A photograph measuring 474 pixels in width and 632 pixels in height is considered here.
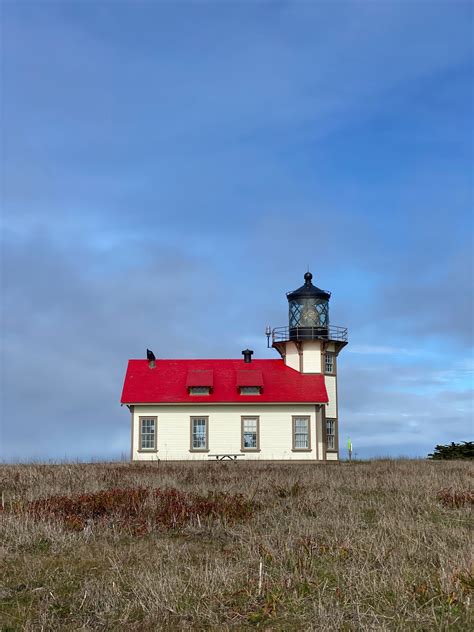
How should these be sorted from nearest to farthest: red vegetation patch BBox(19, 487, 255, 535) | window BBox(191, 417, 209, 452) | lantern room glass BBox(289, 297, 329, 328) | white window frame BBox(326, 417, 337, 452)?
1. red vegetation patch BBox(19, 487, 255, 535)
2. window BBox(191, 417, 209, 452)
3. white window frame BBox(326, 417, 337, 452)
4. lantern room glass BBox(289, 297, 329, 328)

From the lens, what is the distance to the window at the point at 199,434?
3259 cm

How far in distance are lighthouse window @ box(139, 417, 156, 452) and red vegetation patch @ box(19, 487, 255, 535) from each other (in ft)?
65.2

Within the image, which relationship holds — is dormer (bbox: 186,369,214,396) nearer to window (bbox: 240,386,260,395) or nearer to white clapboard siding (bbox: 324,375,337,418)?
window (bbox: 240,386,260,395)

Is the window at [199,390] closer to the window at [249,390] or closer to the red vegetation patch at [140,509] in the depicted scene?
the window at [249,390]

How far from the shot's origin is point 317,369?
112 feet

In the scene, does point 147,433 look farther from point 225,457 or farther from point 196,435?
point 225,457

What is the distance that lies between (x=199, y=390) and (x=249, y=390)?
2.39 m

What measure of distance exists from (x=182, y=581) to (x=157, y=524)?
3774 millimetres

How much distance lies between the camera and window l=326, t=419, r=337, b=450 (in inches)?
1325

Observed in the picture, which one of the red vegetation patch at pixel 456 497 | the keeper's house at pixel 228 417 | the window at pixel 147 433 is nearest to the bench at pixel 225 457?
the keeper's house at pixel 228 417

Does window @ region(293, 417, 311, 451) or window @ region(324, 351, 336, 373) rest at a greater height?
window @ region(324, 351, 336, 373)

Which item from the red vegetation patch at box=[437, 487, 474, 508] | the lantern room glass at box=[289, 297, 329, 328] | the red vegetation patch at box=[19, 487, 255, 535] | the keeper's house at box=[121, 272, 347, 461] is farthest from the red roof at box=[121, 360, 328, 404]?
the red vegetation patch at box=[19, 487, 255, 535]

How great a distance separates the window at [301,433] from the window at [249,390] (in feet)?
7.34

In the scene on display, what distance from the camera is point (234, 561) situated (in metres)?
Result: 8.08
